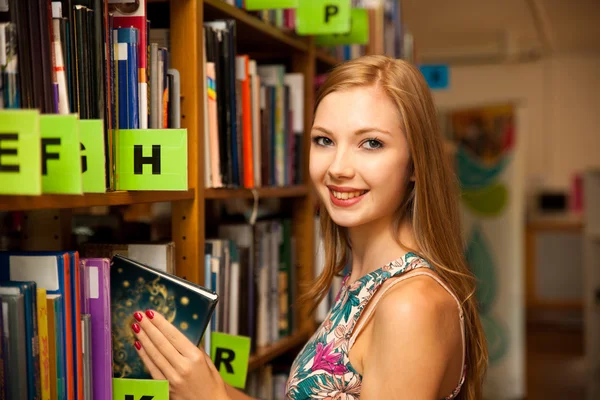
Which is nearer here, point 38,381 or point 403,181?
point 38,381

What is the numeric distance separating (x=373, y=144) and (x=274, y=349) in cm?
87

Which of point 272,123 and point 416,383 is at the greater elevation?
point 272,123

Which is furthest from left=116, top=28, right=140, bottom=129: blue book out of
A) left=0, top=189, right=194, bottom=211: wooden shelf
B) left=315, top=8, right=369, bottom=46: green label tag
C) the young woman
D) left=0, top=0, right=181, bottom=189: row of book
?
left=315, top=8, right=369, bottom=46: green label tag

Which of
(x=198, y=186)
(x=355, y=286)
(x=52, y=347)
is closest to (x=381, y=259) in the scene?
(x=355, y=286)

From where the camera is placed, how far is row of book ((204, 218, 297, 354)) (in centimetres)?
167

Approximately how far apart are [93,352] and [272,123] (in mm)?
976

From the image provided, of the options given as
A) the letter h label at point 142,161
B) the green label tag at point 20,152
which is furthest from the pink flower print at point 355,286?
the green label tag at point 20,152

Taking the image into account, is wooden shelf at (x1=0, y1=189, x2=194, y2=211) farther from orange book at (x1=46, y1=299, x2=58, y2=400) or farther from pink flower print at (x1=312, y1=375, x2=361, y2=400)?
pink flower print at (x1=312, y1=375, x2=361, y2=400)

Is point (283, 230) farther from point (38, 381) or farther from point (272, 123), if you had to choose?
point (38, 381)

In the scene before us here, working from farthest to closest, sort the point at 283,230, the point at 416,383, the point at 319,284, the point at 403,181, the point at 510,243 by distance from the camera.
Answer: the point at 510,243 → the point at 283,230 → the point at 319,284 → the point at 403,181 → the point at 416,383

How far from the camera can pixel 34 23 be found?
0.98m

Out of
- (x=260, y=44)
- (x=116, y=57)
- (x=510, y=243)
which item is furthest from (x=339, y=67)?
(x=510, y=243)

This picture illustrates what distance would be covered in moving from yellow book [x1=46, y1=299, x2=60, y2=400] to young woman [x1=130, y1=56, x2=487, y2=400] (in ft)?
0.70

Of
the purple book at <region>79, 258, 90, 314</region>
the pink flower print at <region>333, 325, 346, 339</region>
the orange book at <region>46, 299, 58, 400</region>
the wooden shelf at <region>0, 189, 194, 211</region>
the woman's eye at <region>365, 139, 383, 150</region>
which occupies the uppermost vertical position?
the woman's eye at <region>365, 139, 383, 150</region>
